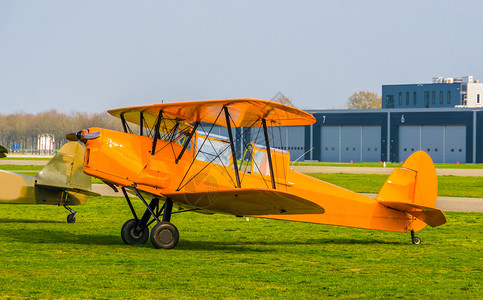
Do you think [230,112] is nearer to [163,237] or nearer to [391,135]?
[163,237]

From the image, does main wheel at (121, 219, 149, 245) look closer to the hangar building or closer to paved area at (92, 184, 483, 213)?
paved area at (92, 184, 483, 213)

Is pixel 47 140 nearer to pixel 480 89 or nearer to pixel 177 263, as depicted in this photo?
pixel 480 89

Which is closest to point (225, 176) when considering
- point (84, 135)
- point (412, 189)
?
point (84, 135)

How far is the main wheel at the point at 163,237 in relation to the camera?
12648mm

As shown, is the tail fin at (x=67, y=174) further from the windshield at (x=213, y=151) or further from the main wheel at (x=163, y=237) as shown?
the main wheel at (x=163, y=237)

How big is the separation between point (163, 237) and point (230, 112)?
2693 millimetres

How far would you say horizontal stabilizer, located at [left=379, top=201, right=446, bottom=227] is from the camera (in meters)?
13.4

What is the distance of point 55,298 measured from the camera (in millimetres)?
8250

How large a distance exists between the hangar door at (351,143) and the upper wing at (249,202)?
7568 centimetres

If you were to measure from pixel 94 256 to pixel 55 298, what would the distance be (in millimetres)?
3377

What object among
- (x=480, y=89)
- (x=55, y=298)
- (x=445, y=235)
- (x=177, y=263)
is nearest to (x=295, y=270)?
(x=177, y=263)

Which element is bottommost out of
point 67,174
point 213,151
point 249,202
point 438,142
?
point 249,202

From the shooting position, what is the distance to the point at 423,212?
546 inches

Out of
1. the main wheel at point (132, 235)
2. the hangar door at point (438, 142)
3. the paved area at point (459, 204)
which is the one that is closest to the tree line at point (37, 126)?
the hangar door at point (438, 142)
